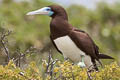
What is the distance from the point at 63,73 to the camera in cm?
321

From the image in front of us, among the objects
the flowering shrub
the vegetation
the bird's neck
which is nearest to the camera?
the flowering shrub

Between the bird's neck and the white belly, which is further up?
the bird's neck

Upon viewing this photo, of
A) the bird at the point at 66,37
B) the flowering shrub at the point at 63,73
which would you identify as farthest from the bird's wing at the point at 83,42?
the flowering shrub at the point at 63,73

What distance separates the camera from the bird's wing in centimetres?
454

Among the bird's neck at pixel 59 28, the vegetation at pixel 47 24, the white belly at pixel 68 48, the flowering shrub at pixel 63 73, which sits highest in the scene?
the flowering shrub at pixel 63 73

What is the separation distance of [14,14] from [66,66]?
8.16m

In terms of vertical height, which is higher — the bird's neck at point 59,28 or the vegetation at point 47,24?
the bird's neck at point 59,28

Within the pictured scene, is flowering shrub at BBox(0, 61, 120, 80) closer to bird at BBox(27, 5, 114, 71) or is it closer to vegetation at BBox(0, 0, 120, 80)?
bird at BBox(27, 5, 114, 71)

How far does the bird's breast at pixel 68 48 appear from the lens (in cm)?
450

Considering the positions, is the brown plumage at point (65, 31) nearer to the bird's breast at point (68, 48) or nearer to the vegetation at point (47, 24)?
the bird's breast at point (68, 48)

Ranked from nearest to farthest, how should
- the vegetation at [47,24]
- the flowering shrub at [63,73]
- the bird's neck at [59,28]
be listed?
the flowering shrub at [63,73]
the bird's neck at [59,28]
the vegetation at [47,24]

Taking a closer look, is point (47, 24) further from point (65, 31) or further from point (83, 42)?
point (65, 31)

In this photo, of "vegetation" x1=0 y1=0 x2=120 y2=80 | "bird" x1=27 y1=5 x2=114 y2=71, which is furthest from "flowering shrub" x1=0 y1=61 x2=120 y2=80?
"vegetation" x1=0 y1=0 x2=120 y2=80

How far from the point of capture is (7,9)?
1145 centimetres
